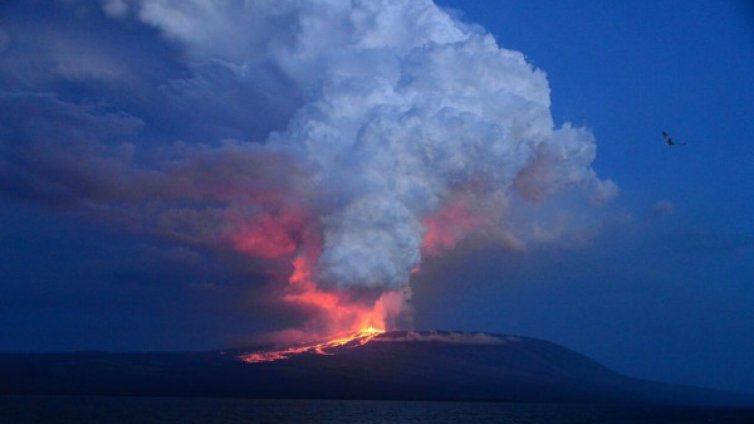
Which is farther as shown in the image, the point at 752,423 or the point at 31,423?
the point at 752,423

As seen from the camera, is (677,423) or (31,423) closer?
(31,423)

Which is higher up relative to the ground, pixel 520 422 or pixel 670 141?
pixel 670 141

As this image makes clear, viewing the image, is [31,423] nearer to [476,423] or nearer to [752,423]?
[476,423]

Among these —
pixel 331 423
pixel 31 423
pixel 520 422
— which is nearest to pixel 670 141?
pixel 331 423

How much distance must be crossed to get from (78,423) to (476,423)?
7491cm

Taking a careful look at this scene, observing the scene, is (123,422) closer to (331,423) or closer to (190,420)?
(190,420)

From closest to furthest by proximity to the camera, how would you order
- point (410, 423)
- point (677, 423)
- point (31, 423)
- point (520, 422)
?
point (31, 423) < point (410, 423) < point (520, 422) < point (677, 423)

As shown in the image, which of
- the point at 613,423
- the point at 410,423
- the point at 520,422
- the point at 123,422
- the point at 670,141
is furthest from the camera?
the point at 613,423

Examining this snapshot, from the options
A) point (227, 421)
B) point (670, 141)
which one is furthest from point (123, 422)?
point (670, 141)

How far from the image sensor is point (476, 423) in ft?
513

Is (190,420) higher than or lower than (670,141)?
lower

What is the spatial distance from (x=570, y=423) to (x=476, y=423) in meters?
26.7

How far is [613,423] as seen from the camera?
181m

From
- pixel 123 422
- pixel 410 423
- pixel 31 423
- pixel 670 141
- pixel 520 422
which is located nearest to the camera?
pixel 670 141
